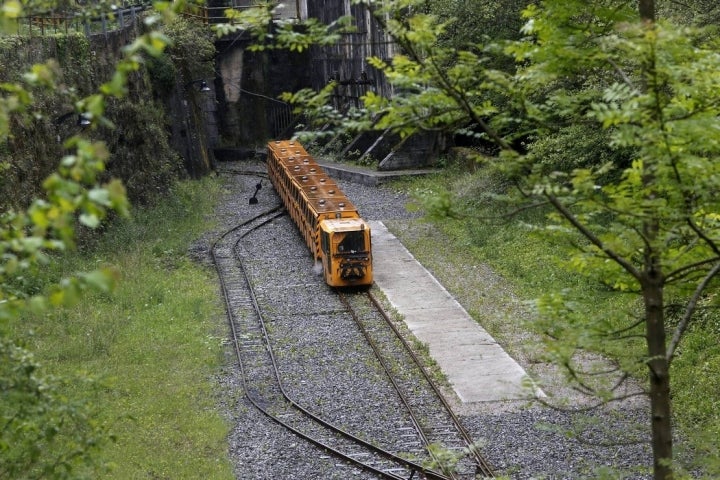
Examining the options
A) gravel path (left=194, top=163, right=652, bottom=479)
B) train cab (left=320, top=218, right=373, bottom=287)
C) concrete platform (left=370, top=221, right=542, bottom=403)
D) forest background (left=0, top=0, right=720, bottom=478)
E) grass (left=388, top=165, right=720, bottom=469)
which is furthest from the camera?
train cab (left=320, top=218, right=373, bottom=287)

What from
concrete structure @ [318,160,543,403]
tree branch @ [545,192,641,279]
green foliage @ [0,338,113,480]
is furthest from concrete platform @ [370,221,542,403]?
green foliage @ [0,338,113,480]

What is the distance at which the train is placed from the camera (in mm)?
22547

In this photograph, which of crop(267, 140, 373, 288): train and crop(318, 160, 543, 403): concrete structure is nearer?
crop(318, 160, 543, 403): concrete structure

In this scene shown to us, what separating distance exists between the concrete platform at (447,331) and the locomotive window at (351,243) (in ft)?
4.51

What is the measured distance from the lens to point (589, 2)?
7.14 metres

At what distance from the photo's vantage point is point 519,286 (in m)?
22.3

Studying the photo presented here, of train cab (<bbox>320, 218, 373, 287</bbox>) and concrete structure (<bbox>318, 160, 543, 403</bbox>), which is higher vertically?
train cab (<bbox>320, 218, 373, 287</bbox>)

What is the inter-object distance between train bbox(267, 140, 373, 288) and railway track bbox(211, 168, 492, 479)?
2.10 ft

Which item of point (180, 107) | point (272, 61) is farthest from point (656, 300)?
point (272, 61)

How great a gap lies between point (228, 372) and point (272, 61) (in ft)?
119

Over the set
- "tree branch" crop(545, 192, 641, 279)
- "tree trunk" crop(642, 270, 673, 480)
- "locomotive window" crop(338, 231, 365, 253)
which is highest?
"tree branch" crop(545, 192, 641, 279)

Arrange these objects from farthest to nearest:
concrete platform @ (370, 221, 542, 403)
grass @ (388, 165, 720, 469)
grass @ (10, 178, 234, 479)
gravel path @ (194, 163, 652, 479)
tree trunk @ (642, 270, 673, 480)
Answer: concrete platform @ (370, 221, 542, 403), grass @ (388, 165, 720, 469), grass @ (10, 178, 234, 479), gravel path @ (194, 163, 652, 479), tree trunk @ (642, 270, 673, 480)

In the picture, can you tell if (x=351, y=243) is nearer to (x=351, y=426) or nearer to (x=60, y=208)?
(x=351, y=426)

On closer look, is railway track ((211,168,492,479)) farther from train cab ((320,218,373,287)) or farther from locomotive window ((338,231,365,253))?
locomotive window ((338,231,365,253))
